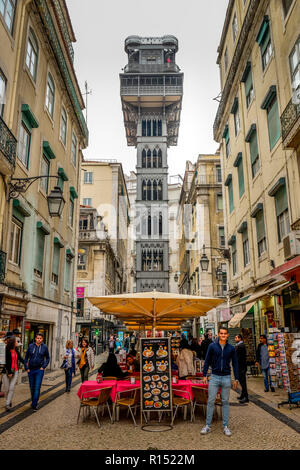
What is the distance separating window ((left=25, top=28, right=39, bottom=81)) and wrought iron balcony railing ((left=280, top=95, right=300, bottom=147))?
32.2 ft

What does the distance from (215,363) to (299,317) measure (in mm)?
7439

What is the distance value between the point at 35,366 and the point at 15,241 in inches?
237

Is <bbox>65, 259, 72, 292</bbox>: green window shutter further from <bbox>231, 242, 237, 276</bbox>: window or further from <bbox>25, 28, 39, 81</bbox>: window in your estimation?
<bbox>25, 28, 39, 81</bbox>: window

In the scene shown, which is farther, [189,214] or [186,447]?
[189,214]

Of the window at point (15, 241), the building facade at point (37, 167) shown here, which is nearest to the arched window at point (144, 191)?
the building facade at point (37, 167)

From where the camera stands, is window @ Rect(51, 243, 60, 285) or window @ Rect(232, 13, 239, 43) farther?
window @ Rect(232, 13, 239, 43)

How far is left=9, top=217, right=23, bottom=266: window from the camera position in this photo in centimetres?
1323

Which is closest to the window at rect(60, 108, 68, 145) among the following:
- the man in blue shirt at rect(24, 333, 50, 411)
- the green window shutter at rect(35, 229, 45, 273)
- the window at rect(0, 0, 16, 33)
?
the green window shutter at rect(35, 229, 45, 273)

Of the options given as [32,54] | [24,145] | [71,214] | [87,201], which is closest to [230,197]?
[71,214]

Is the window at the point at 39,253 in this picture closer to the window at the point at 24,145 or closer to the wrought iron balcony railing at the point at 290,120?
the window at the point at 24,145

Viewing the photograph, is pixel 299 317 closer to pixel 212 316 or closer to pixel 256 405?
pixel 256 405

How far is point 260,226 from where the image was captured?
651 inches
